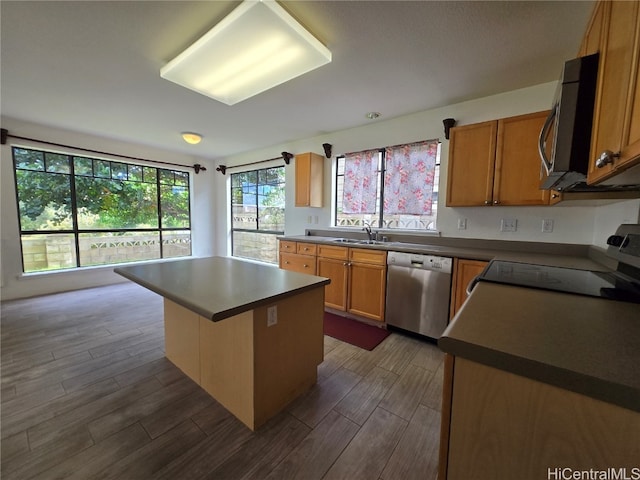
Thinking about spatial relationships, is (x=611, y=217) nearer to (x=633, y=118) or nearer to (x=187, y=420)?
(x=633, y=118)

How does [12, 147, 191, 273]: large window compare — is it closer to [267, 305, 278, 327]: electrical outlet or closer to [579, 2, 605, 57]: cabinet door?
[267, 305, 278, 327]: electrical outlet

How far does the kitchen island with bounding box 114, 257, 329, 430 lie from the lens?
1.43 meters

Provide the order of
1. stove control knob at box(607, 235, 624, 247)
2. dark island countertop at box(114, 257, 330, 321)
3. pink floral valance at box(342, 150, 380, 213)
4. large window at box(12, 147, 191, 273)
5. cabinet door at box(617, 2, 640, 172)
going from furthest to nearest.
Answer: large window at box(12, 147, 191, 273)
pink floral valance at box(342, 150, 380, 213)
stove control knob at box(607, 235, 624, 247)
dark island countertop at box(114, 257, 330, 321)
cabinet door at box(617, 2, 640, 172)

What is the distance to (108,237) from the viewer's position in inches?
179

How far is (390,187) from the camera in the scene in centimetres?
337

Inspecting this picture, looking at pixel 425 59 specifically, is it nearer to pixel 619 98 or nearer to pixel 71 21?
pixel 619 98

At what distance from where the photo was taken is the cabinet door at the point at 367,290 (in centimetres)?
282

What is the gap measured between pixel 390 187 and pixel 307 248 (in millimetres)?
1348

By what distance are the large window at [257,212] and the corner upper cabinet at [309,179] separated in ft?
2.72

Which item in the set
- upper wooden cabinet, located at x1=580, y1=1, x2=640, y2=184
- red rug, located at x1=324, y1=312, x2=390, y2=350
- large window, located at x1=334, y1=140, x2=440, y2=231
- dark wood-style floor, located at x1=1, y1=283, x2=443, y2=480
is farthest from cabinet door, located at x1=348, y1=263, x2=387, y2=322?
upper wooden cabinet, located at x1=580, y1=1, x2=640, y2=184

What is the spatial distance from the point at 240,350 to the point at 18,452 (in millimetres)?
1219

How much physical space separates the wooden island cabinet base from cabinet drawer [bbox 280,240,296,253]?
1.82 metres

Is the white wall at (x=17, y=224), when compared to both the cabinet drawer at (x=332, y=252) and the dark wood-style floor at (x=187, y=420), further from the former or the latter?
the cabinet drawer at (x=332, y=252)

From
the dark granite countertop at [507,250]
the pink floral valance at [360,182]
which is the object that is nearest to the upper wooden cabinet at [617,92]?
the dark granite countertop at [507,250]
